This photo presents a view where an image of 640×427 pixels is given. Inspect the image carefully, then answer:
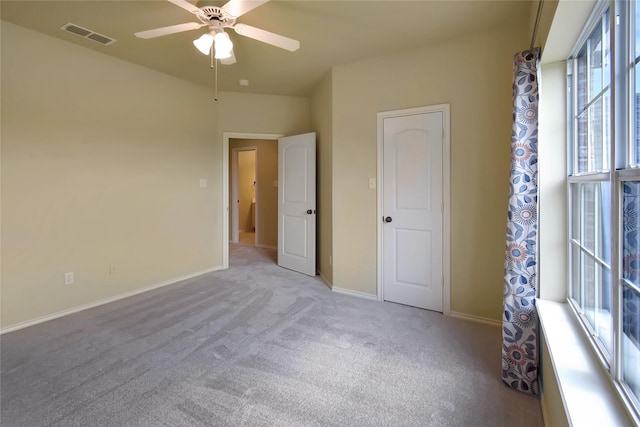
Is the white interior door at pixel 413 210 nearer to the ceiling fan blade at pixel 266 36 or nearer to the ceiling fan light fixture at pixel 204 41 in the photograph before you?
the ceiling fan blade at pixel 266 36

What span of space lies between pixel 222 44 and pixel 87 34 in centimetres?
156

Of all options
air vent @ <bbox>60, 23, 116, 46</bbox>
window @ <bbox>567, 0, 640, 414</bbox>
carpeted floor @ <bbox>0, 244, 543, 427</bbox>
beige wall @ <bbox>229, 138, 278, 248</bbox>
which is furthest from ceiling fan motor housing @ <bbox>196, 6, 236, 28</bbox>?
beige wall @ <bbox>229, 138, 278, 248</bbox>

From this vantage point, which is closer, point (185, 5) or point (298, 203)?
point (185, 5)

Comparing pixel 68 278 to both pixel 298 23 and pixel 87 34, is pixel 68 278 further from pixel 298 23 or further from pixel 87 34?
pixel 298 23

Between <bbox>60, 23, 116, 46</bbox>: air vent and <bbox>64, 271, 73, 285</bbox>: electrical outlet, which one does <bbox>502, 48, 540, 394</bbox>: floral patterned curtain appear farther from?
<bbox>64, 271, 73, 285</bbox>: electrical outlet

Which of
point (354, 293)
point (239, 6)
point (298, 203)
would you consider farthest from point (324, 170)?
point (239, 6)

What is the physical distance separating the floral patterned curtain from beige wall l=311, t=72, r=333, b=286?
6.80 feet

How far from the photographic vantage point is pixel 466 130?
2.77 meters

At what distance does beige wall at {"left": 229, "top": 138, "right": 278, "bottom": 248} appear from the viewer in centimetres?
615

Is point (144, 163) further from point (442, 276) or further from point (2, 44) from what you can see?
point (442, 276)

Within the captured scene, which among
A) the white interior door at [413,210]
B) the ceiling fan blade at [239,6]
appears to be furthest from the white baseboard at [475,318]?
the ceiling fan blade at [239,6]

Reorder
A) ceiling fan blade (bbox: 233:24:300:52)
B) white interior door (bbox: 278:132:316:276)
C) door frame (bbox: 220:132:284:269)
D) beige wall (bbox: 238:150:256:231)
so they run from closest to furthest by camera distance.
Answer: ceiling fan blade (bbox: 233:24:300:52)
white interior door (bbox: 278:132:316:276)
door frame (bbox: 220:132:284:269)
beige wall (bbox: 238:150:256:231)

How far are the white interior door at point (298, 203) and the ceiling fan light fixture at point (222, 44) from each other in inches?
76.3

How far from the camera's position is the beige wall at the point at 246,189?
779 centimetres
